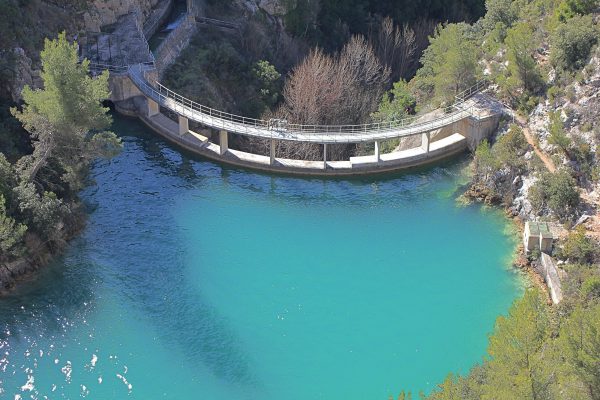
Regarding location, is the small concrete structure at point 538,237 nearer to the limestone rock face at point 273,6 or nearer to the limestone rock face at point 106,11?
the limestone rock face at point 273,6

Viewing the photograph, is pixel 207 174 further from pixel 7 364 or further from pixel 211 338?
pixel 7 364

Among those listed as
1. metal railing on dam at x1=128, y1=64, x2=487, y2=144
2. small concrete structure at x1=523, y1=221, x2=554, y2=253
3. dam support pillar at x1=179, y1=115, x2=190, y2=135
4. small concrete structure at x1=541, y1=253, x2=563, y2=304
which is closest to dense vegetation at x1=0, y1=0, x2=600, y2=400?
small concrete structure at x1=541, y1=253, x2=563, y2=304

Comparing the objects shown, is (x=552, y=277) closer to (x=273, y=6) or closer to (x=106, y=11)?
(x=106, y=11)

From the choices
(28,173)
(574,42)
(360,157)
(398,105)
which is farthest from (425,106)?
(28,173)

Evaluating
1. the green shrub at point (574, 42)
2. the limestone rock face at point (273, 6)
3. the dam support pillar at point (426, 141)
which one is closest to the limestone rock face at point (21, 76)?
the limestone rock face at point (273, 6)

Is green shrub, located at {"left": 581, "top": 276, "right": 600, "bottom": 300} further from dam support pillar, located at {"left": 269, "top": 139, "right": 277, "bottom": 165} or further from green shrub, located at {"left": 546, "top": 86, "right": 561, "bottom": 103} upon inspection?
dam support pillar, located at {"left": 269, "top": 139, "right": 277, "bottom": 165}
